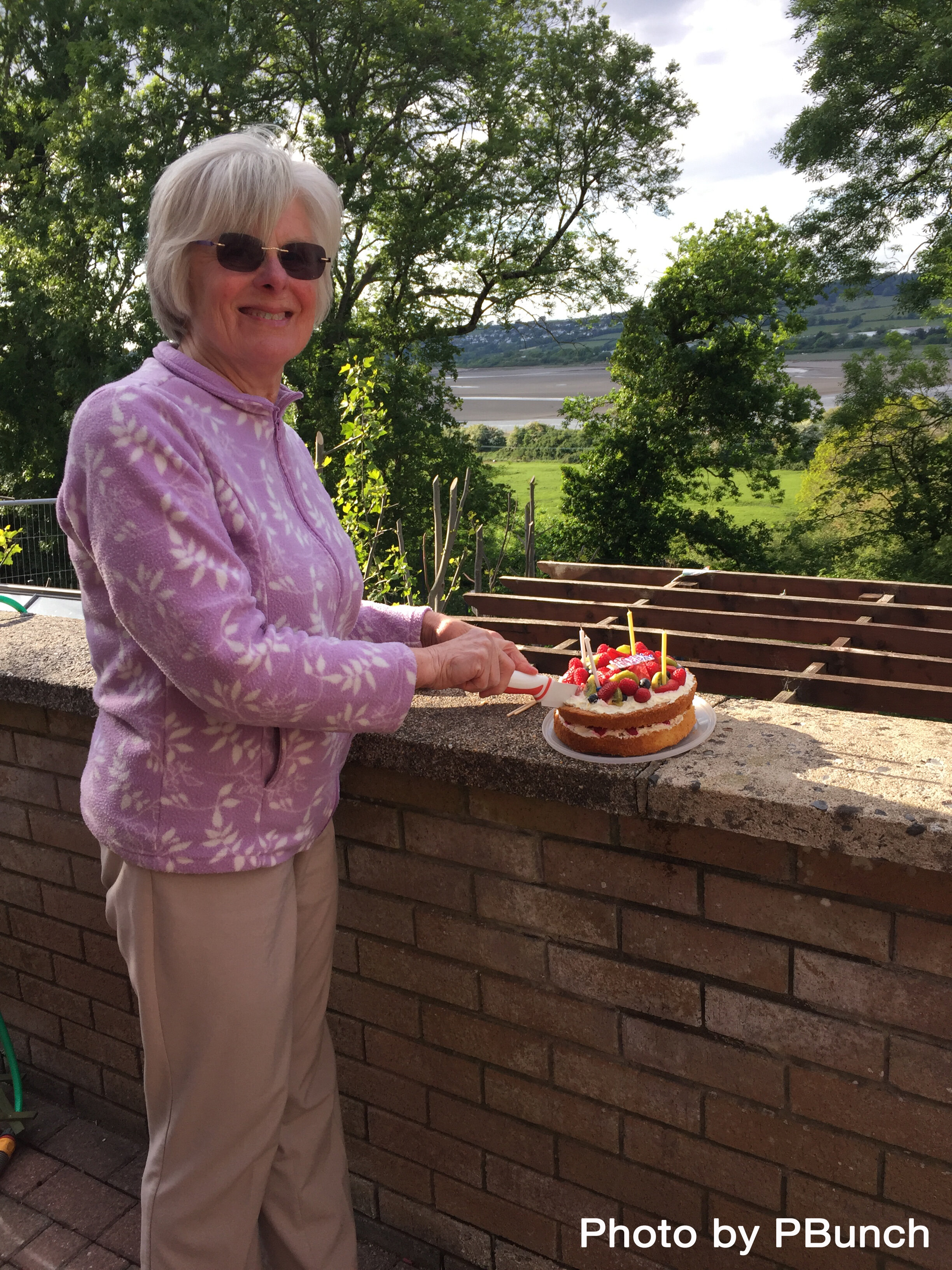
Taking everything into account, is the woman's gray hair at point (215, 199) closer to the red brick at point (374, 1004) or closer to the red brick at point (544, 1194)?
the red brick at point (374, 1004)

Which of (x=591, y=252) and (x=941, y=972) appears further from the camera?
(x=591, y=252)

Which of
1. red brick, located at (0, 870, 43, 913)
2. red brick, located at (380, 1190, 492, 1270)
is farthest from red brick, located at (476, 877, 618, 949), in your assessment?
red brick, located at (0, 870, 43, 913)

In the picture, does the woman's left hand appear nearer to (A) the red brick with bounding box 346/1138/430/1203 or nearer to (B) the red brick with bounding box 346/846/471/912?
(B) the red brick with bounding box 346/846/471/912

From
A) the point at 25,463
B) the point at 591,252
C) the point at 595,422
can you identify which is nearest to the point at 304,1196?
the point at 595,422

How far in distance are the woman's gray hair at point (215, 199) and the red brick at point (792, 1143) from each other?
1.77 meters

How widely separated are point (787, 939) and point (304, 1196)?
3.76ft

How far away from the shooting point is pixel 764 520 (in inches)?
739

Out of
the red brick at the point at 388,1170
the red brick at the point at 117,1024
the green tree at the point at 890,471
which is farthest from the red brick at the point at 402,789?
the green tree at the point at 890,471

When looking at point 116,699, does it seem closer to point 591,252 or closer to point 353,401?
point 353,401

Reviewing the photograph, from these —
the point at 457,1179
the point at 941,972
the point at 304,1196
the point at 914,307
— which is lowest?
the point at 457,1179

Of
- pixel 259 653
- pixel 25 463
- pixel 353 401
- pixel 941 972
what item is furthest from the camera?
pixel 25 463

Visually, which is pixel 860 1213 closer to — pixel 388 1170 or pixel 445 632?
pixel 388 1170

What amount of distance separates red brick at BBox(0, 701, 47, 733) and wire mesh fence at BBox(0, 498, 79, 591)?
8.69 metres

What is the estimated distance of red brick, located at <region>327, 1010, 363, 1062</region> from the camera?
245 cm
